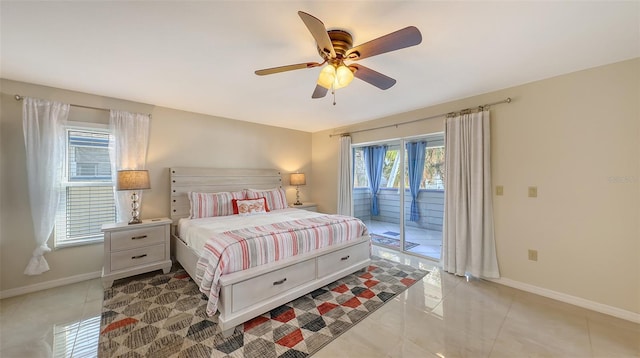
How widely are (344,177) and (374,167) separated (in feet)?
2.06

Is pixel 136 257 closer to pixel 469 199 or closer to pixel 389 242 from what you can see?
pixel 389 242

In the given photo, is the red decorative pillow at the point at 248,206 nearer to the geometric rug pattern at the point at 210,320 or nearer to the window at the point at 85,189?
the geometric rug pattern at the point at 210,320

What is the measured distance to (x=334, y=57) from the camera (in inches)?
67.2

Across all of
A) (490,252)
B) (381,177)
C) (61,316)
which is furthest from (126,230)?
(490,252)

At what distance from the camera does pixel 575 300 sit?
2424 millimetres

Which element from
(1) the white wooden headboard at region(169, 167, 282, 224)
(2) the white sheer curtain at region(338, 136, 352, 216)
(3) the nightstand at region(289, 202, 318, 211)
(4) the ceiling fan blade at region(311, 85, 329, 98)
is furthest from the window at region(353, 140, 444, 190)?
(4) the ceiling fan blade at region(311, 85, 329, 98)

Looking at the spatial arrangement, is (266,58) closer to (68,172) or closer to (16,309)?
(68,172)

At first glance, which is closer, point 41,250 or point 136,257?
point 41,250

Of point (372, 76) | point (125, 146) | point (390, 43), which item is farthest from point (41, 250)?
point (390, 43)

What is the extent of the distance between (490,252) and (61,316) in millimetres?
4678

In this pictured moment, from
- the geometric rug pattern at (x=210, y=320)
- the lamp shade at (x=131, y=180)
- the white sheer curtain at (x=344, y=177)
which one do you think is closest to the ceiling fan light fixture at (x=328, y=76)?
the geometric rug pattern at (x=210, y=320)

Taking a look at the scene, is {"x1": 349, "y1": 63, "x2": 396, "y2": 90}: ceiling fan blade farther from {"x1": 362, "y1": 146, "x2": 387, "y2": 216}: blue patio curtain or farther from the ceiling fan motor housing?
{"x1": 362, "y1": 146, "x2": 387, "y2": 216}: blue patio curtain

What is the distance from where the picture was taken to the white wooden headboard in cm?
360

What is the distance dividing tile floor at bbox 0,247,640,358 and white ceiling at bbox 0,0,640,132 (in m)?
2.41
